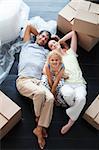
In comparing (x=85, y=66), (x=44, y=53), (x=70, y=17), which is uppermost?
(x=70, y=17)

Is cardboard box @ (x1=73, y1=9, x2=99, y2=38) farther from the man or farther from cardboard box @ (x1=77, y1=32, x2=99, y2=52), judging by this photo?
the man

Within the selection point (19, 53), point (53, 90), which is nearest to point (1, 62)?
point (19, 53)

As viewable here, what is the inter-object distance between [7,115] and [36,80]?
341 mm

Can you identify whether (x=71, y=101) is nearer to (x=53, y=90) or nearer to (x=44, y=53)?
(x=53, y=90)

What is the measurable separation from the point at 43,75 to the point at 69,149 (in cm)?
57

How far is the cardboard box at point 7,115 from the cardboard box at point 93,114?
1.58ft

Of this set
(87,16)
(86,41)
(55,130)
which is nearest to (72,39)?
(86,41)

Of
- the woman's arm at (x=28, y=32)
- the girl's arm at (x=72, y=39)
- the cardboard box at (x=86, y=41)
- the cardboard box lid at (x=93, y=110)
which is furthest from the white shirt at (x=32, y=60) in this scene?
the cardboard box lid at (x=93, y=110)

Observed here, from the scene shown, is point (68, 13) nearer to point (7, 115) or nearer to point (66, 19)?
point (66, 19)

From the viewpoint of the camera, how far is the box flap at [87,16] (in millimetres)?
1969

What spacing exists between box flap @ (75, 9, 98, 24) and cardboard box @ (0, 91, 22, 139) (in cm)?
87

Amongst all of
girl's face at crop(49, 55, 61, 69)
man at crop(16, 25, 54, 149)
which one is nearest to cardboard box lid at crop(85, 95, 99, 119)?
man at crop(16, 25, 54, 149)

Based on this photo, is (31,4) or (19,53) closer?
(19,53)

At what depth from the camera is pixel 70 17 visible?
219cm
